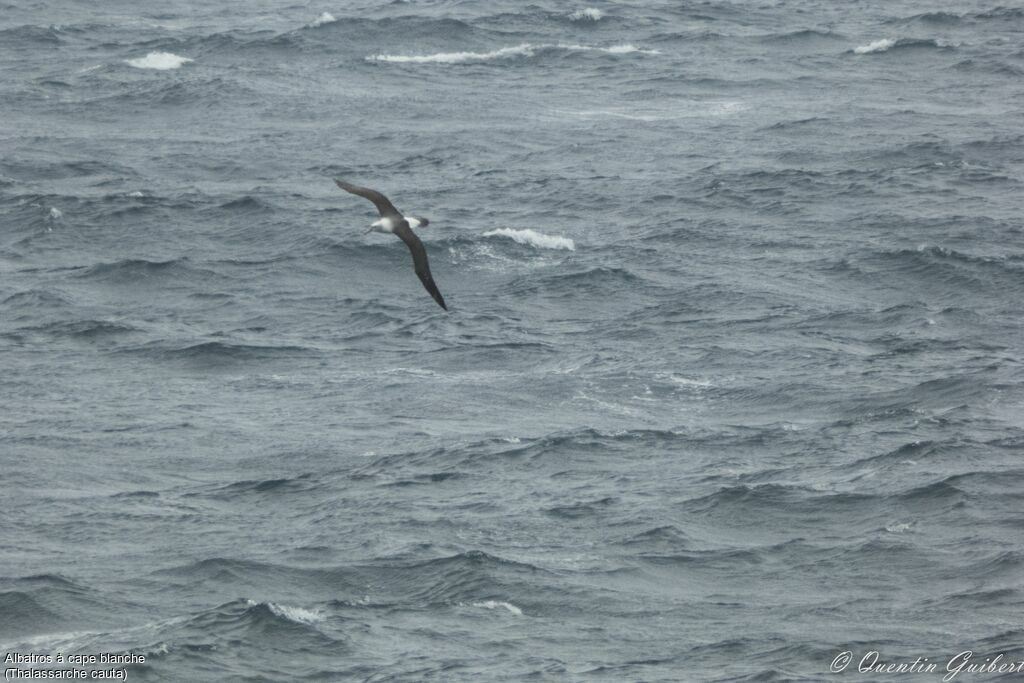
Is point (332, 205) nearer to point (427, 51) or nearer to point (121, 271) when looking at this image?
point (121, 271)

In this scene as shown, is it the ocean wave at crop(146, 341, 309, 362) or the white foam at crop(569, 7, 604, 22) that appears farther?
the white foam at crop(569, 7, 604, 22)

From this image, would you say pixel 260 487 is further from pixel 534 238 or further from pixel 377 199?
pixel 534 238

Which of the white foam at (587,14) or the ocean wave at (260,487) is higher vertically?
the white foam at (587,14)

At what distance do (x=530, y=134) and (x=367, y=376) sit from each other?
18.4 metres

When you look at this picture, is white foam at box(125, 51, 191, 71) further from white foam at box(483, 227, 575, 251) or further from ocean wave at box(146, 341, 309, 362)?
ocean wave at box(146, 341, 309, 362)

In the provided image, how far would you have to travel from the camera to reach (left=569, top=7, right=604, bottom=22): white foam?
7400cm

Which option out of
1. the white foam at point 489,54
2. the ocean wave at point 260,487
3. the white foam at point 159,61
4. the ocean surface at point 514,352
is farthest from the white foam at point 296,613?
the white foam at point 489,54

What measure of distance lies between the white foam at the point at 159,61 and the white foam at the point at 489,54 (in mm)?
6590

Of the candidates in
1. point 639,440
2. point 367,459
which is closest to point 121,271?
point 367,459

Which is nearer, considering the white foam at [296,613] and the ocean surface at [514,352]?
the white foam at [296,613]

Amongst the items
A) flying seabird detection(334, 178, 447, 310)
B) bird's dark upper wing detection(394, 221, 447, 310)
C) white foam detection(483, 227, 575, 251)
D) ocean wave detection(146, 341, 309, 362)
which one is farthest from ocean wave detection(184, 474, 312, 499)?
white foam detection(483, 227, 575, 251)

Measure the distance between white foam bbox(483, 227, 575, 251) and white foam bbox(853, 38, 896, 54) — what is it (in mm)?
22623

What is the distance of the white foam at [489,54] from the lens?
228 feet

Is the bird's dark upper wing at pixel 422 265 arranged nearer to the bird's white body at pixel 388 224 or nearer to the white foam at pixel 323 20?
the bird's white body at pixel 388 224
